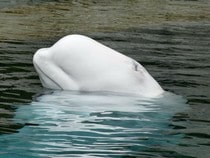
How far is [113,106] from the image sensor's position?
588cm

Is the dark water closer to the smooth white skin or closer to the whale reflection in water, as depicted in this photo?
the whale reflection in water

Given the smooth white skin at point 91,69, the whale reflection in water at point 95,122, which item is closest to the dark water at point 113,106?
the whale reflection in water at point 95,122

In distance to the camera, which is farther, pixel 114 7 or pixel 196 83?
pixel 114 7

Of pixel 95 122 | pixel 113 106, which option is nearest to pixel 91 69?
pixel 113 106

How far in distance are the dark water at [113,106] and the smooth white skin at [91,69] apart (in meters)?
0.11

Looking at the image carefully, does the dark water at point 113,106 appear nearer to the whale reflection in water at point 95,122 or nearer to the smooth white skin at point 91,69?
the whale reflection in water at point 95,122

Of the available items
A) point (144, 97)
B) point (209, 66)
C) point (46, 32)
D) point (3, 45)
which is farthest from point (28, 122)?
point (46, 32)

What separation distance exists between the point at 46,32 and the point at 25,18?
8.36 feet

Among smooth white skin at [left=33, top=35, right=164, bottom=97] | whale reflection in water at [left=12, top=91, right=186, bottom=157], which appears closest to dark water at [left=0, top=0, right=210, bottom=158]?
whale reflection in water at [left=12, top=91, right=186, bottom=157]

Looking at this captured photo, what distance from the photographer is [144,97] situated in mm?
6074

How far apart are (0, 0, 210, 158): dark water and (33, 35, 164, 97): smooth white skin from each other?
114mm

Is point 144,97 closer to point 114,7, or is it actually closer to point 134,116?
point 134,116

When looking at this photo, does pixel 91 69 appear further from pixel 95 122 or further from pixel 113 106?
pixel 95 122

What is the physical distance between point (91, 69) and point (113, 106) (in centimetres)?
43
